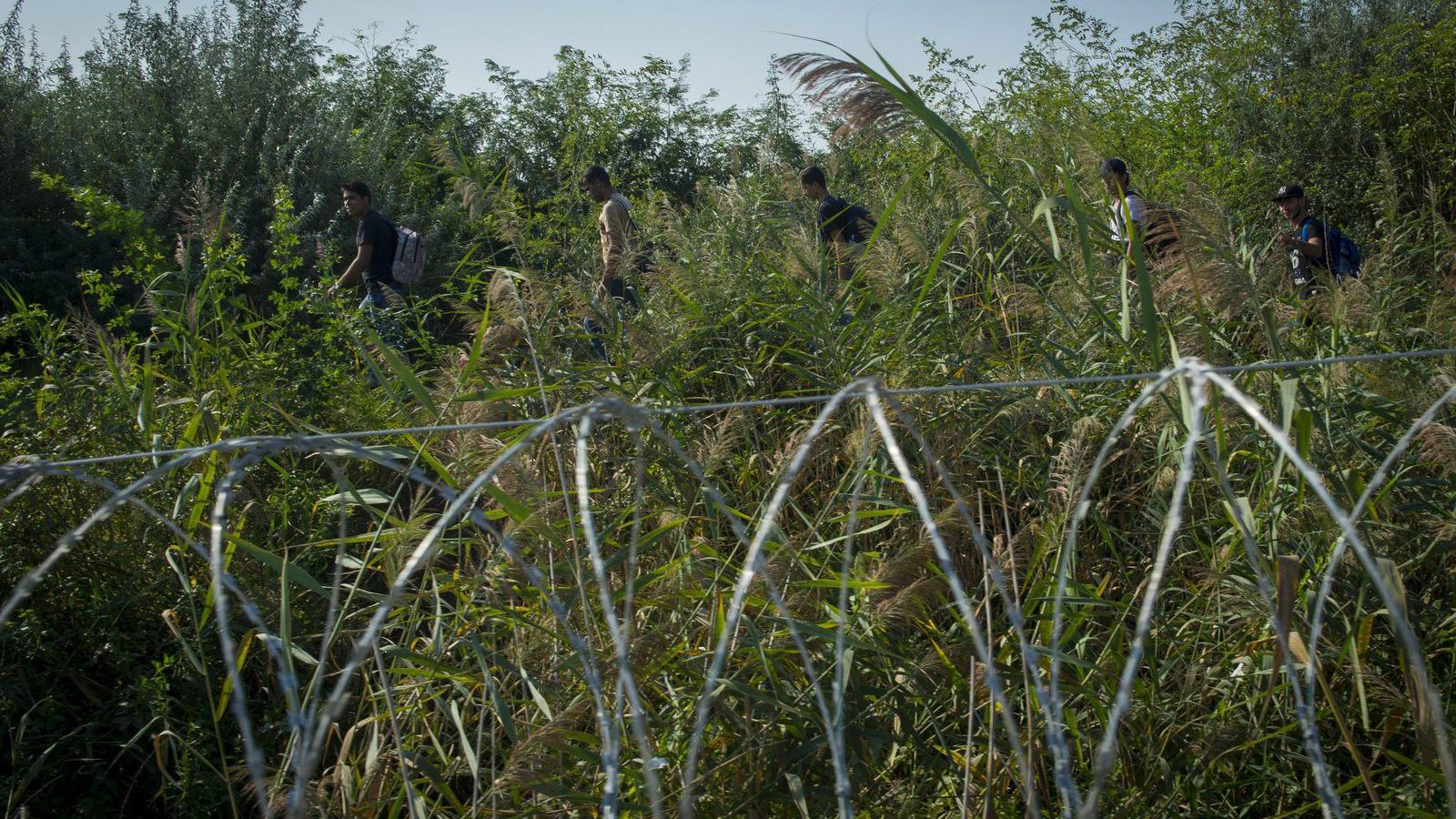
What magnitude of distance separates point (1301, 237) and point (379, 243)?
457 cm

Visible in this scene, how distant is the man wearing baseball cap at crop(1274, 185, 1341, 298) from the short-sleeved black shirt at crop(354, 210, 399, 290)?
4.35 meters

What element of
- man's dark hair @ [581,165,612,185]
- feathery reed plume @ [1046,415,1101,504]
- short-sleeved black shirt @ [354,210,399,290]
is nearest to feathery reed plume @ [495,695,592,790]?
feathery reed plume @ [1046,415,1101,504]

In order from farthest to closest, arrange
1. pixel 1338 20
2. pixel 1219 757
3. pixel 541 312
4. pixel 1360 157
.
A: 1. pixel 1338 20
2. pixel 1360 157
3. pixel 541 312
4. pixel 1219 757

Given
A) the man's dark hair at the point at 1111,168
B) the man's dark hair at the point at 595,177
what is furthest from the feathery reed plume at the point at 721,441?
the man's dark hair at the point at 595,177

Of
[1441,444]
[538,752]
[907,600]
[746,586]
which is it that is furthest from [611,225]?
[746,586]

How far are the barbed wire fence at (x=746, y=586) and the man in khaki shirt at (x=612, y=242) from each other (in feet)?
1.76

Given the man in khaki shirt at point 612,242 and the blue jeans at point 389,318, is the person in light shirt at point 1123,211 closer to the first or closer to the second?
the man in khaki shirt at point 612,242

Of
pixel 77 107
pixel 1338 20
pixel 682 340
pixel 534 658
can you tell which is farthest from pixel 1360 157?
pixel 77 107

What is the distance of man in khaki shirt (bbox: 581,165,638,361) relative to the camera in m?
3.17

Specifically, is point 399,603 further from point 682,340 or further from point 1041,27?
point 1041,27

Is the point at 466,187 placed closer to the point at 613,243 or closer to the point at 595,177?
the point at 613,243

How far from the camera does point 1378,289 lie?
9.90ft

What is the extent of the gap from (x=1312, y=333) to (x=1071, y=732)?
146 centimetres

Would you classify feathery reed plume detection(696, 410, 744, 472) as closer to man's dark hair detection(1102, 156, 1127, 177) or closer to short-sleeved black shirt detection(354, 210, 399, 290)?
man's dark hair detection(1102, 156, 1127, 177)
